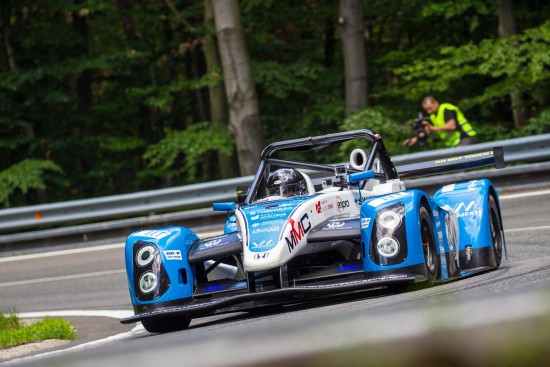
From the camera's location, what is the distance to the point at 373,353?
3.40 ft

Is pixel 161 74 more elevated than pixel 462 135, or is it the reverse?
pixel 161 74

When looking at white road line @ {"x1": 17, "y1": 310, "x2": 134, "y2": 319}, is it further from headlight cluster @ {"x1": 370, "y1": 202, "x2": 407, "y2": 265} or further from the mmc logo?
headlight cluster @ {"x1": 370, "y1": 202, "x2": 407, "y2": 265}

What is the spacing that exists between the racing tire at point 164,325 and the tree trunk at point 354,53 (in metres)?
13.3

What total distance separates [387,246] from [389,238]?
2.2 inches

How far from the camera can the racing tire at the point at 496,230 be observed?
29.8 ft

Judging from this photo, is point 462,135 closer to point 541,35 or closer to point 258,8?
point 541,35

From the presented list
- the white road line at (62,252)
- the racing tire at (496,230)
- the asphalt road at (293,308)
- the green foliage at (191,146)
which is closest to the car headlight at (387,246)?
the asphalt road at (293,308)

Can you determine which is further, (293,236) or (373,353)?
(293,236)

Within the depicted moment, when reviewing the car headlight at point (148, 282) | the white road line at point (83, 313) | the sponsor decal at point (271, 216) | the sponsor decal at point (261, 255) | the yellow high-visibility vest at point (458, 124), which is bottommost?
the white road line at point (83, 313)

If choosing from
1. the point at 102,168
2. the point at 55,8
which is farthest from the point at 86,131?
the point at 55,8

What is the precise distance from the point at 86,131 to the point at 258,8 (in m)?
5.71

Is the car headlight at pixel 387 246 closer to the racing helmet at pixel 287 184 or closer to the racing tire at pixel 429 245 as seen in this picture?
the racing tire at pixel 429 245

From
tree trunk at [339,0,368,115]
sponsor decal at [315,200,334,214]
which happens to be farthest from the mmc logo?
tree trunk at [339,0,368,115]

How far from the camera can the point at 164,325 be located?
800cm
